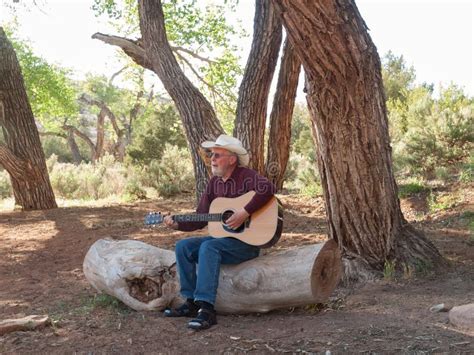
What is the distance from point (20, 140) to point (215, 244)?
8899mm

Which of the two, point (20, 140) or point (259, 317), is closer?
point (259, 317)

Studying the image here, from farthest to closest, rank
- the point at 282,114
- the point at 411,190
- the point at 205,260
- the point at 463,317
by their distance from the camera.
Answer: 1. the point at 282,114
2. the point at 411,190
3. the point at 205,260
4. the point at 463,317

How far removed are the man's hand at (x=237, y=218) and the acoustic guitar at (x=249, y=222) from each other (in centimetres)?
6

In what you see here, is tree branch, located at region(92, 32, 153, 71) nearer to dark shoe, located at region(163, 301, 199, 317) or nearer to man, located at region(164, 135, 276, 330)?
man, located at region(164, 135, 276, 330)

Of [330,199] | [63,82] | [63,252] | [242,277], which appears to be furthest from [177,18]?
[63,82]

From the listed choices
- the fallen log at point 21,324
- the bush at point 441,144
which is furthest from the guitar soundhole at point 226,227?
the bush at point 441,144

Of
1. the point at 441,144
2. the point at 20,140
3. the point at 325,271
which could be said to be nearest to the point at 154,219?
the point at 325,271

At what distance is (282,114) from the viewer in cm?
1080

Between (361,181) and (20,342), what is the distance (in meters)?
3.13

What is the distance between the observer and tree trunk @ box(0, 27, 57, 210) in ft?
39.5

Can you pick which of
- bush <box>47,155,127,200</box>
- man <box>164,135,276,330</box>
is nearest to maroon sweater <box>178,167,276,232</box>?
man <box>164,135,276,330</box>

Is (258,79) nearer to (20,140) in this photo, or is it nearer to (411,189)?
(411,189)

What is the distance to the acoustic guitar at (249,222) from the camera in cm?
448

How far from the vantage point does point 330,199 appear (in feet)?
18.4
